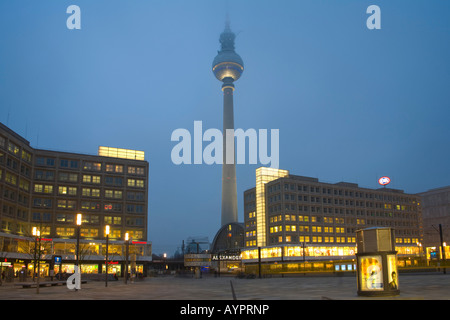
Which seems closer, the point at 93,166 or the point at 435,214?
the point at 93,166

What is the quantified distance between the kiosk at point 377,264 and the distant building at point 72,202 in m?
74.4

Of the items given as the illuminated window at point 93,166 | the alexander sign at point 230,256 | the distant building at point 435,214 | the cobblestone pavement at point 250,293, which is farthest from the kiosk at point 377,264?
the distant building at point 435,214

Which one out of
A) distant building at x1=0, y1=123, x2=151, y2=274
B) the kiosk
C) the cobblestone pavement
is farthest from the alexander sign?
the kiosk

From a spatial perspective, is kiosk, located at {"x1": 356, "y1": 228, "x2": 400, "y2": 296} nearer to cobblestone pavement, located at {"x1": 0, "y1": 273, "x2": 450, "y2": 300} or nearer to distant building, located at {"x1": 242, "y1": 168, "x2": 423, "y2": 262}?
cobblestone pavement, located at {"x1": 0, "y1": 273, "x2": 450, "y2": 300}

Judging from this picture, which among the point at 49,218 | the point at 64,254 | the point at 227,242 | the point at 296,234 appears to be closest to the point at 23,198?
the point at 49,218

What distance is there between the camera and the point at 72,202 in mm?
99625

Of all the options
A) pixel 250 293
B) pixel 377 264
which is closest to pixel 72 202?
pixel 250 293

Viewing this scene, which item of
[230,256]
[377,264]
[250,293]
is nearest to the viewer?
[377,264]

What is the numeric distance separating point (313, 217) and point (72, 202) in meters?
65.0

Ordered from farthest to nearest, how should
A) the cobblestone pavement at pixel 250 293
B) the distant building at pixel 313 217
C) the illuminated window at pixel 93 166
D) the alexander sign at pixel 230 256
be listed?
1. the alexander sign at pixel 230 256
2. the distant building at pixel 313 217
3. the illuminated window at pixel 93 166
4. the cobblestone pavement at pixel 250 293

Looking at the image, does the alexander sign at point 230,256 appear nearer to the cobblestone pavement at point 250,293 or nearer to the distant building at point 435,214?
the distant building at point 435,214

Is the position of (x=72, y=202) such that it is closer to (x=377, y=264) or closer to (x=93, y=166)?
(x=93, y=166)

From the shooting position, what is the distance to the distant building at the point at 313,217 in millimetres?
118312
